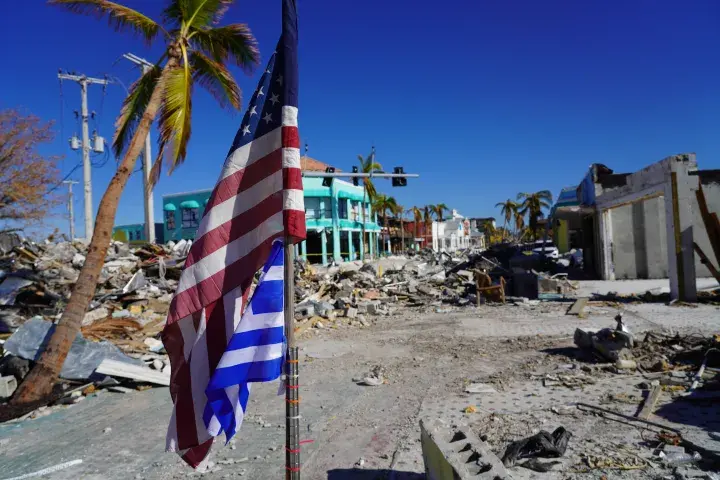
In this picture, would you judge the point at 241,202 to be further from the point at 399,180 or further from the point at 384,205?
the point at 384,205

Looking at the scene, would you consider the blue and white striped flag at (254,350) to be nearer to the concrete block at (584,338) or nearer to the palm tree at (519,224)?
the concrete block at (584,338)

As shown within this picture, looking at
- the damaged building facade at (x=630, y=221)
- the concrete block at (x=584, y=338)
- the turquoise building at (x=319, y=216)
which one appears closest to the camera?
the concrete block at (x=584, y=338)

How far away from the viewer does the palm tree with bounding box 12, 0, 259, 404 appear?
293 inches

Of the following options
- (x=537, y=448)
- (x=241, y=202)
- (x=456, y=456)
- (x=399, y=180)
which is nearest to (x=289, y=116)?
(x=241, y=202)

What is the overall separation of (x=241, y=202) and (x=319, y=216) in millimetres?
38224

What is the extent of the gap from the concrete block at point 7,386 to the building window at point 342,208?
37193 mm

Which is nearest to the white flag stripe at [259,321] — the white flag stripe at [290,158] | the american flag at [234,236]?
the american flag at [234,236]

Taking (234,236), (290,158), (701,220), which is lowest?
(234,236)

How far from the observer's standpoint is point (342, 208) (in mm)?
44938

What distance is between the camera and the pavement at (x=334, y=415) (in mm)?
4875

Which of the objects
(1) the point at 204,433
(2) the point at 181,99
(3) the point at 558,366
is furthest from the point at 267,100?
(3) the point at 558,366

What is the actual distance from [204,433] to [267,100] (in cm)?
231

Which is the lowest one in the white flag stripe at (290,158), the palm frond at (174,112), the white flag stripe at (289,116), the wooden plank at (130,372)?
the wooden plank at (130,372)

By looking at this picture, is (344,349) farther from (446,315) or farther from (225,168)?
(225,168)
